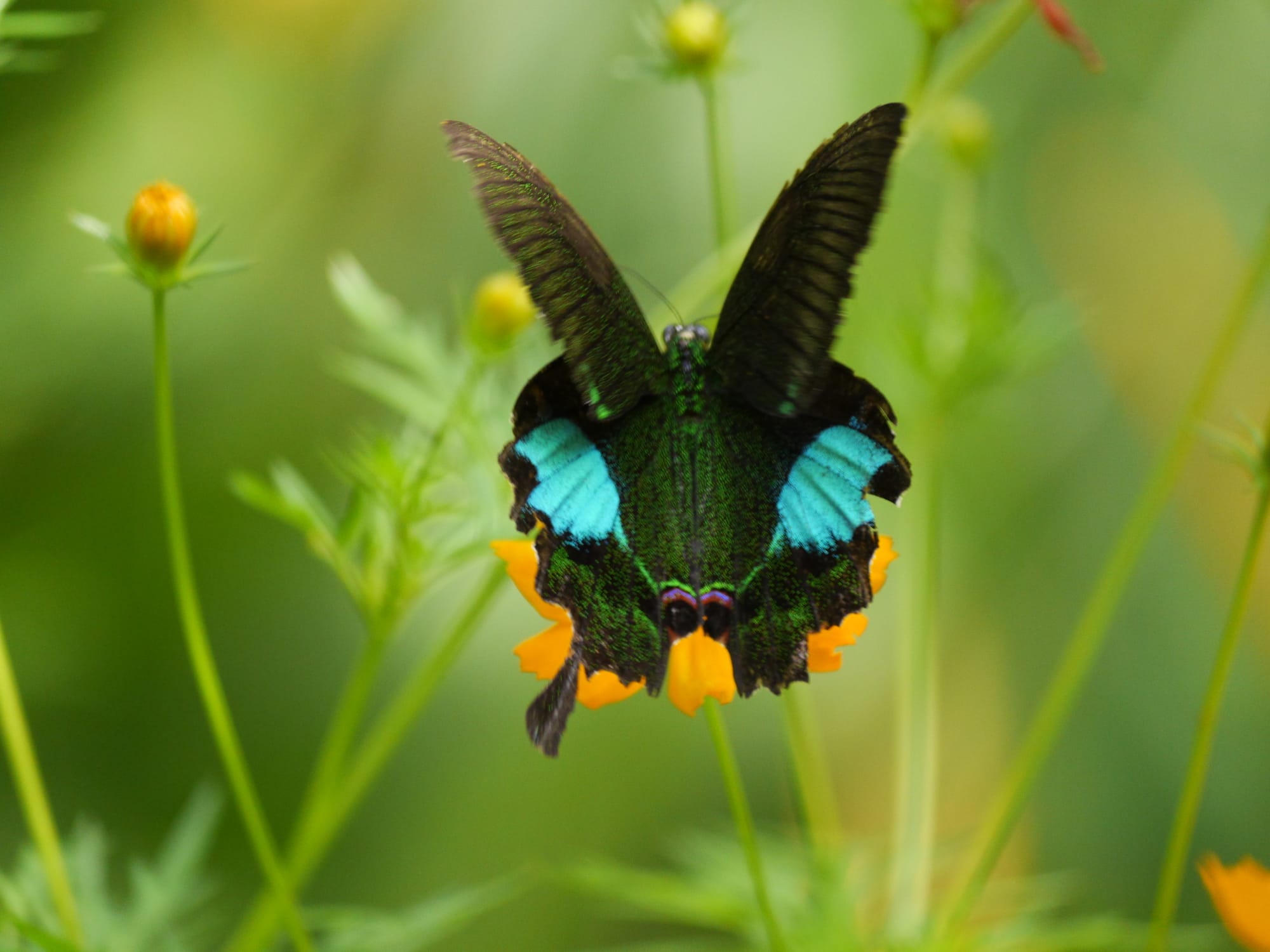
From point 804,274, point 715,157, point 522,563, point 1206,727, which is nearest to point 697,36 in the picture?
point 715,157

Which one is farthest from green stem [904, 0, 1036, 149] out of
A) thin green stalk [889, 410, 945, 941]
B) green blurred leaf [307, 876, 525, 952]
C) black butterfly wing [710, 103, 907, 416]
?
green blurred leaf [307, 876, 525, 952]

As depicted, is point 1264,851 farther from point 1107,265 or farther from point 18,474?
point 18,474

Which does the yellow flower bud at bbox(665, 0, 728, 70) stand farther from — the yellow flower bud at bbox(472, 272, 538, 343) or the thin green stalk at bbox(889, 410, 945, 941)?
the thin green stalk at bbox(889, 410, 945, 941)

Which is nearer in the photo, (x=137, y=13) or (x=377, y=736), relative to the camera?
(x=377, y=736)

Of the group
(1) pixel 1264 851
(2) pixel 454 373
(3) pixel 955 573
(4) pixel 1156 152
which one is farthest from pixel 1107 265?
(2) pixel 454 373

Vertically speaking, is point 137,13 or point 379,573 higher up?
point 137,13

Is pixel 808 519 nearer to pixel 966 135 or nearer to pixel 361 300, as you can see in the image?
pixel 361 300

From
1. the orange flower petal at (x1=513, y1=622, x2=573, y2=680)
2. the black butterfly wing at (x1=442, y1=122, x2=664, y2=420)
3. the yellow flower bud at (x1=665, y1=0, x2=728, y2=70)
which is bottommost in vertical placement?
the orange flower petal at (x1=513, y1=622, x2=573, y2=680)
